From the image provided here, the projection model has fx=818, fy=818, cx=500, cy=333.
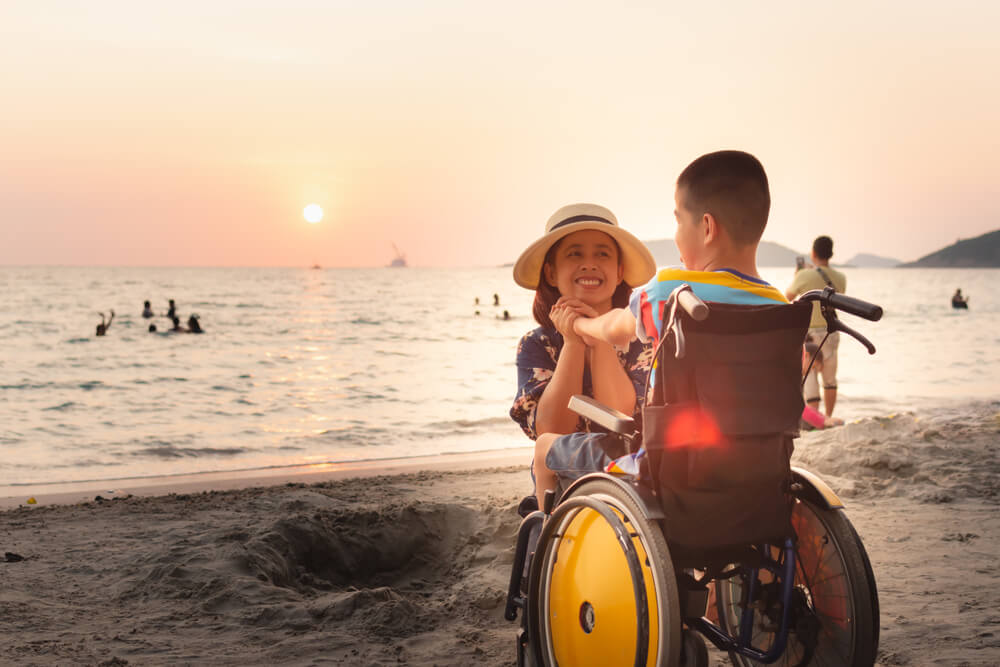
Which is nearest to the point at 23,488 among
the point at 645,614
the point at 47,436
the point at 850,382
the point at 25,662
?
the point at 47,436

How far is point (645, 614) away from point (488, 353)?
2027 centimetres

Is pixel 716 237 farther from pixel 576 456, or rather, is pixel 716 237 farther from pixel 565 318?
pixel 576 456

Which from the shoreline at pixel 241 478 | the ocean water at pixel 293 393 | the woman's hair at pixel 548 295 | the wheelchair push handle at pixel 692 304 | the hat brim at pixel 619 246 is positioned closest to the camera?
the wheelchair push handle at pixel 692 304

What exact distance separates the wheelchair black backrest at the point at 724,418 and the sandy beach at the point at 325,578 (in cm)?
138

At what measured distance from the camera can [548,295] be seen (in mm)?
3266

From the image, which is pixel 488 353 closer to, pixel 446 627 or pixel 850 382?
pixel 850 382

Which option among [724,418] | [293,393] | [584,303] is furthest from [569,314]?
[293,393]

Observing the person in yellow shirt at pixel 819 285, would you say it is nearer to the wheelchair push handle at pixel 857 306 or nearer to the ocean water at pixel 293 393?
the ocean water at pixel 293 393

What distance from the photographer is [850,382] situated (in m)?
14.7

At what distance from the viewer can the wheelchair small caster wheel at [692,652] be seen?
2.01 m

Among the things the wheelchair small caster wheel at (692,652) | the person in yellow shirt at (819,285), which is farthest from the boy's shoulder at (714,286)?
the person in yellow shirt at (819,285)

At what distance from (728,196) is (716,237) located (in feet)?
0.37

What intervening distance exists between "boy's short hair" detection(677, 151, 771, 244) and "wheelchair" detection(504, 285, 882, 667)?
0.24 meters

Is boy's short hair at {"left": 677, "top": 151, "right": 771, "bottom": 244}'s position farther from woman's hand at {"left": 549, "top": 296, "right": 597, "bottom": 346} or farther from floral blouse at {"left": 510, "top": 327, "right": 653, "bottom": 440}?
floral blouse at {"left": 510, "top": 327, "right": 653, "bottom": 440}
